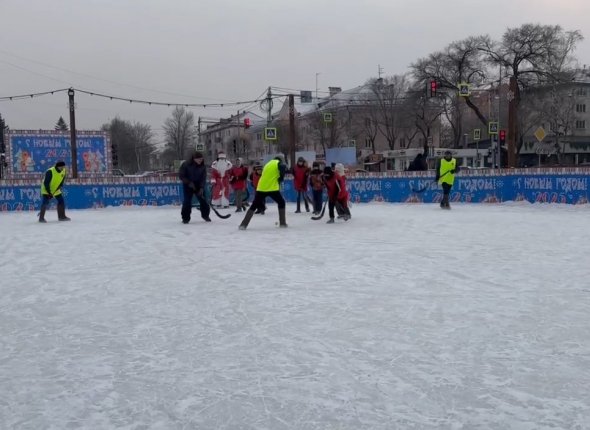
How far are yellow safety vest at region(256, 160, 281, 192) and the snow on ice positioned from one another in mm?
2817

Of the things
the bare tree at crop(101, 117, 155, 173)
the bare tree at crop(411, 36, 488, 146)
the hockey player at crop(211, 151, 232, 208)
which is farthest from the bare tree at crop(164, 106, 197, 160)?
the hockey player at crop(211, 151, 232, 208)

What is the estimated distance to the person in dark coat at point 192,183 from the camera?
41.4ft

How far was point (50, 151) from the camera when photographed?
1256 inches

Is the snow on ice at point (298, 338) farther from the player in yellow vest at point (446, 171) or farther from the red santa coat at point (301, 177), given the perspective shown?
the player in yellow vest at point (446, 171)

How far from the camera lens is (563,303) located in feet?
16.2

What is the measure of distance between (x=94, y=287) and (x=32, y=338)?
1.72 m

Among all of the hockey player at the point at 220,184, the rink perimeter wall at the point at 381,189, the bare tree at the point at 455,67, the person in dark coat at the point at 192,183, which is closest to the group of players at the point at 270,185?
the person in dark coat at the point at 192,183

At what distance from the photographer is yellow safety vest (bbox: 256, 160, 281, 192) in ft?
36.0

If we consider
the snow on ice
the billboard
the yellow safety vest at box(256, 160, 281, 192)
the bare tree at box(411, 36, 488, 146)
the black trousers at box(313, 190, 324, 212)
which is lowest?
the snow on ice

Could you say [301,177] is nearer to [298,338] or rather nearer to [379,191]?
[379,191]

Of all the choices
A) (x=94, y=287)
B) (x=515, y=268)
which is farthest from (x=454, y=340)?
(x=94, y=287)

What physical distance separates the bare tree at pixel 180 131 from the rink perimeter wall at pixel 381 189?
59086mm

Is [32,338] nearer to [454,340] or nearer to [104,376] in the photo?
[104,376]

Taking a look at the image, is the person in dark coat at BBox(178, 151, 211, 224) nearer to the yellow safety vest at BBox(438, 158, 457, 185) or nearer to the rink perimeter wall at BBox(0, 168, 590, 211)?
the yellow safety vest at BBox(438, 158, 457, 185)
